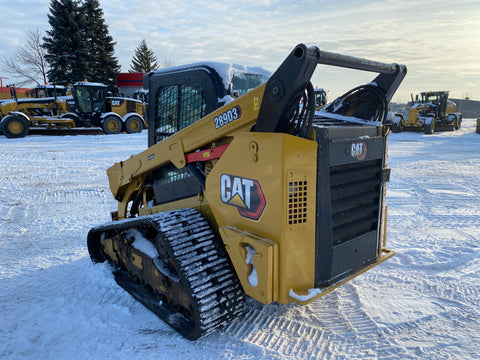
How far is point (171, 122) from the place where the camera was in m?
3.86

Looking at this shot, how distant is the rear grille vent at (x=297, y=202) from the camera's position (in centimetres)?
244

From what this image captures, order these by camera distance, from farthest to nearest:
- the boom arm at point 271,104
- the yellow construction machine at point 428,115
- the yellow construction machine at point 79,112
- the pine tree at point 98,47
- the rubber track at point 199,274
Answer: the pine tree at point 98,47
the yellow construction machine at point 428,115
the yellow construction machine at point 79,112
the rubber track at point 199,274
the boom arm at point 271,104

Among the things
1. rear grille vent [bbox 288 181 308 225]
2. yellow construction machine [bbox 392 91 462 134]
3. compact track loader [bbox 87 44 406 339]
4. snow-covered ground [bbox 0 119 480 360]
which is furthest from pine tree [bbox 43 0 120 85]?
rear grille vent [bbox 288 181 308 225]

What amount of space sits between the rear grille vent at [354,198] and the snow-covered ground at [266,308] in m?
0.82

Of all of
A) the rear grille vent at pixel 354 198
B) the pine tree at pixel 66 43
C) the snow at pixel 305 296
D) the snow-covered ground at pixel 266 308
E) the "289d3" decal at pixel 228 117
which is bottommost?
the snow-covered ground at pixel 266 308

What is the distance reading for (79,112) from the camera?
19.3m

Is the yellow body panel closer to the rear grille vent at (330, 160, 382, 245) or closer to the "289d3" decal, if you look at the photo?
the "289d3" decal

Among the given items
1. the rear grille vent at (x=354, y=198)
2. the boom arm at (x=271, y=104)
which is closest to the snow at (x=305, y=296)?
the rear grille vent at (x=354, y=198)

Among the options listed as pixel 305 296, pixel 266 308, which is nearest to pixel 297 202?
pixel 305 296

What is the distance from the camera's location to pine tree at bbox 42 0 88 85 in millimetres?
33406

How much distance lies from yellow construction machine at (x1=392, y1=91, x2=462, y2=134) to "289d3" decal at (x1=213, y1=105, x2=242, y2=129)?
2125 cm

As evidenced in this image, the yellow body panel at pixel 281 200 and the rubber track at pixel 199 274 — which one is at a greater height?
the yellow body panel at pixel 281 200

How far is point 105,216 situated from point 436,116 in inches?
953

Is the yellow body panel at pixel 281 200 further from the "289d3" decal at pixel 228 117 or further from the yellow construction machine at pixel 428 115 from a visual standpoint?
the yellow construction machine at pixel 428 115
